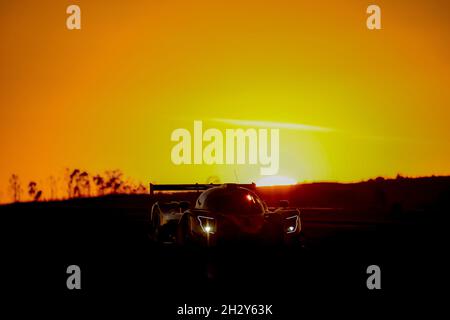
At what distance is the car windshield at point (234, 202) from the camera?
483 inches

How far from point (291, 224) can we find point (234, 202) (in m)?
1.30

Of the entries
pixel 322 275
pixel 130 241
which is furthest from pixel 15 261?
pixel 322 275

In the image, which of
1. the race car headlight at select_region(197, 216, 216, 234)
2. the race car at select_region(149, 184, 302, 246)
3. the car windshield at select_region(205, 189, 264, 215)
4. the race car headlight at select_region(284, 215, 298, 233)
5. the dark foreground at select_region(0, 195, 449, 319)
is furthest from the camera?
the race car headlight at select_region(284, 215, 298, 233)

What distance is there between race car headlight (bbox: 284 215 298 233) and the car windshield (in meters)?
0.53

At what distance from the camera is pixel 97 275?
1295 cm

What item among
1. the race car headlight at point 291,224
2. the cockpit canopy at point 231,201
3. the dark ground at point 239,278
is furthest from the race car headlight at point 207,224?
the race car headlight at point 291,224

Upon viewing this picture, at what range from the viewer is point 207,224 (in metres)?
11.8

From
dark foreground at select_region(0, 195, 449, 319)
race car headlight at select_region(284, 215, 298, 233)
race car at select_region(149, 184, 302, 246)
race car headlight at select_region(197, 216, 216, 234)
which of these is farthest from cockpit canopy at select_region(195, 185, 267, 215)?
dark foreground at select_region(0, 195, 449, 319)

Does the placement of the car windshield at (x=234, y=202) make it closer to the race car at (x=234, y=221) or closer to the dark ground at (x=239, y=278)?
the race car at (x=234, y=221)

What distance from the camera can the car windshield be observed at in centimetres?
1227

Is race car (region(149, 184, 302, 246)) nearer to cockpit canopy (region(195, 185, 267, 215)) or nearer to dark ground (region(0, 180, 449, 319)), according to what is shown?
cockpit canopy (region(195, 185, 267, 215))

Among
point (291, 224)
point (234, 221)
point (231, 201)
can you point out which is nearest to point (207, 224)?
point (234, 221)
